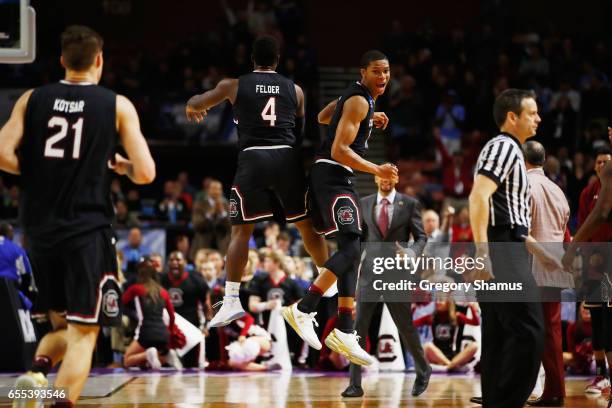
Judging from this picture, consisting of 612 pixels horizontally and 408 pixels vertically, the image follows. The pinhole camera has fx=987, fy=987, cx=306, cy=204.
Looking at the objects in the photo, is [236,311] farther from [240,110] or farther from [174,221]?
[174,221]

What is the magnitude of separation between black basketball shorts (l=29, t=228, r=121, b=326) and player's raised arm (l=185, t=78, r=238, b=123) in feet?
6.76

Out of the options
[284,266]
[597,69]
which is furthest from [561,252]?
[597,69]

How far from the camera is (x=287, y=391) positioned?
9.88 metres

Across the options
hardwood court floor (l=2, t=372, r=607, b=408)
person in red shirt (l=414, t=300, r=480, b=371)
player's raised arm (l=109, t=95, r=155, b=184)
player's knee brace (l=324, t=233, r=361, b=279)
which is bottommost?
hardwood court floor (l=2, t=372, r=607, b=408)

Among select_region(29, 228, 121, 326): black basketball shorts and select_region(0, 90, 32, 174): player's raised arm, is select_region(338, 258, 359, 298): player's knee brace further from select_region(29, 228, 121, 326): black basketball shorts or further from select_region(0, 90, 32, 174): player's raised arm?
select_region(0, 90, 32, 174): player's raised arm

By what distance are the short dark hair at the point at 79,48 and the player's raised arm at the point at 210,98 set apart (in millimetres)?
1886

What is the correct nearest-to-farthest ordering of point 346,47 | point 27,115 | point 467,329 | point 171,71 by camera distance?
1. point 27,115
2. point 467,329
3. point 171,71
4. point 346,47

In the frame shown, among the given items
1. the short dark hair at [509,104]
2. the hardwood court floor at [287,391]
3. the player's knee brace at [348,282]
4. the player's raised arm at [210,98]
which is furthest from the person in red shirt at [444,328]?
the short dark hair at [509,104]

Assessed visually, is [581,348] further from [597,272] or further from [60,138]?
[60,138]

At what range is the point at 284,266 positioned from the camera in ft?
42.4

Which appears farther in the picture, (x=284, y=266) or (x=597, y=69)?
(x=597, y=69)

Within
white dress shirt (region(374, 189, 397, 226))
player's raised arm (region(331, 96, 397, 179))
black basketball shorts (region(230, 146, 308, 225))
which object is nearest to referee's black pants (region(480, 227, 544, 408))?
player's raised arm (region(331, 96, 397, 179))

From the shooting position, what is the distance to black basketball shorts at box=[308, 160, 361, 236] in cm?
786

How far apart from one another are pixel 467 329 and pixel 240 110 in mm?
5463
